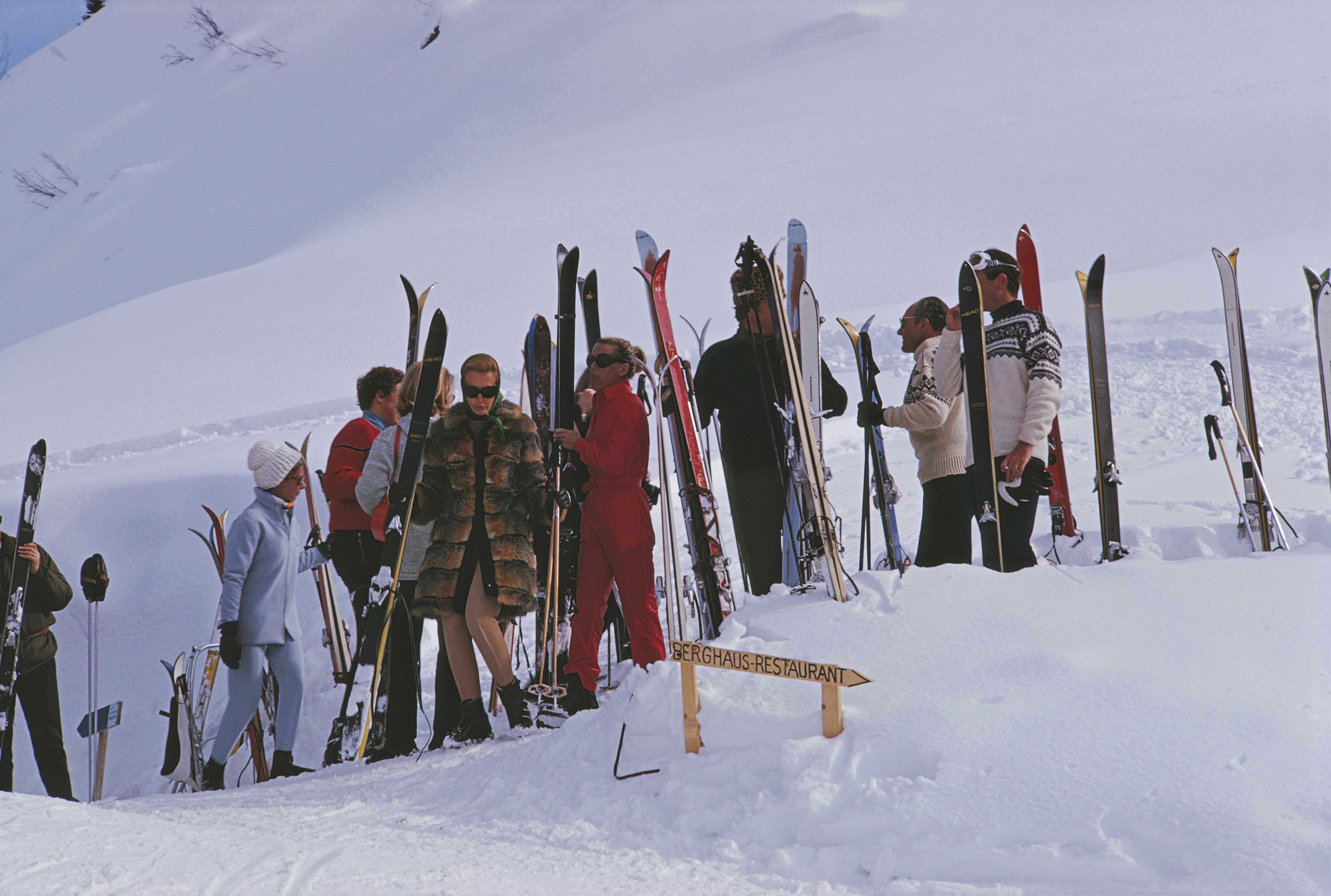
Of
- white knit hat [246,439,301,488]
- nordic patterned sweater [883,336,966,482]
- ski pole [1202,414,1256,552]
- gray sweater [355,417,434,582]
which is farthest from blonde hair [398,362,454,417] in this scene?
ski pole [1202,414,1256,552]

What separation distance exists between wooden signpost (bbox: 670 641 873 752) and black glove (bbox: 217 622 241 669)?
1987 millimetres

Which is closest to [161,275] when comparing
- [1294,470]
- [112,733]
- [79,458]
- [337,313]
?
[337,313]

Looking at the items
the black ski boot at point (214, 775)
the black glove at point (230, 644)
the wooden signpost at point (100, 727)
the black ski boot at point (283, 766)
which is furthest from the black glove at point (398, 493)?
the wooden signpost at point (100, 727)

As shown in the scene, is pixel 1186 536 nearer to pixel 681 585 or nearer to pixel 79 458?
pixel 681 585

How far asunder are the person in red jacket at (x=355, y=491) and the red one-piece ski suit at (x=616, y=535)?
1.00 meters

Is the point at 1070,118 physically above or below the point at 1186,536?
above

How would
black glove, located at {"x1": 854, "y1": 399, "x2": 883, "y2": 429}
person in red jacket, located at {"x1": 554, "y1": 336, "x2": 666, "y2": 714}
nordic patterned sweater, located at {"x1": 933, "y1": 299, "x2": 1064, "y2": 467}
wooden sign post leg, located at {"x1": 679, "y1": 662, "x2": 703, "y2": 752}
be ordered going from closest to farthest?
wooden sign post leg, located at {"x1": 679, "y1": 662, "x2": 703, "y2": 752}
nordic patterned sweater, located at {"x1": 933, "y1": 299, "x2": 1064, "y2": 467}
person in red jacket, located at {"x1": 554, "y1": 336, "x2": 666, "y2": 714}
black glove, located at {"x1": 854, "y1": 399, "x2": 883, "y2": 429}

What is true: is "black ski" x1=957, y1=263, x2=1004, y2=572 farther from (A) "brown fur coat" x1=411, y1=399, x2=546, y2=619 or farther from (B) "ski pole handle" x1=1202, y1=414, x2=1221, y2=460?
A: (A) "brown fur coat" x1=411, y1=399, x2=546, y2=619

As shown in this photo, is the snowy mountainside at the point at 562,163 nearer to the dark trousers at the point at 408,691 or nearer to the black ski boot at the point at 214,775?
the black ski boot at the point at 214,775

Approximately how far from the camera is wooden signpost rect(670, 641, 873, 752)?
8.05 feet

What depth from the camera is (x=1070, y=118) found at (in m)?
25.6

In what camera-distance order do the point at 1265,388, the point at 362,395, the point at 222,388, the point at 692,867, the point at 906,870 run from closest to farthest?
1. the point at 906,870
2. the point at 692,867
3. the point at 362,395
4. the point at 1265,388
5. the point at 222,388

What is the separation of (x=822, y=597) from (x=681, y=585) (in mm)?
1093

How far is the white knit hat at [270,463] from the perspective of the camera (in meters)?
3.86
